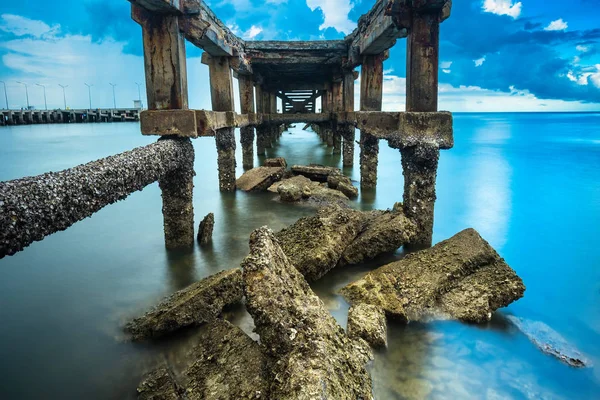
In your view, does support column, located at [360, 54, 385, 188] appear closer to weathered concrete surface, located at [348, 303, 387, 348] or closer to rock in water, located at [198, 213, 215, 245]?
rock in water, located at [198, 213, 215, 245]

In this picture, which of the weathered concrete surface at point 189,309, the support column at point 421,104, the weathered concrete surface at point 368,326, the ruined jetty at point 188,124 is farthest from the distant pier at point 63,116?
the weathered concrete surface at point 368,326

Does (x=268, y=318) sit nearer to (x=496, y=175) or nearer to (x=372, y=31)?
(x=372, y=31)

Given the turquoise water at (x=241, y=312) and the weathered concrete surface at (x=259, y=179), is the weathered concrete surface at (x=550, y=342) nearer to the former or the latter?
the turquoise water at (x=241, y=312)

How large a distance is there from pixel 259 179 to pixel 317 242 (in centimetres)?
672

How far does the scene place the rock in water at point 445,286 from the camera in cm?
496

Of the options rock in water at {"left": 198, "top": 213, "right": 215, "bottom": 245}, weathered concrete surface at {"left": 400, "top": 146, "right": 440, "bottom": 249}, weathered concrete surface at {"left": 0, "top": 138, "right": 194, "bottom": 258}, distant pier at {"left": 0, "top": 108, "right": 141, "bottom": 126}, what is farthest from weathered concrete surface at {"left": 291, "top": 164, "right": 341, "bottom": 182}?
distant pier at {"left": 0, "top": 108, "right": 141, "bottom": 126}

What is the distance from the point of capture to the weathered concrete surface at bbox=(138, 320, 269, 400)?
3029mm

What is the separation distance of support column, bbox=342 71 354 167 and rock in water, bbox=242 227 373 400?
11.6 m

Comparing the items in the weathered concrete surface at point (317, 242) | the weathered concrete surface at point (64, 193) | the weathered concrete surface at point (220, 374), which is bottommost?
the weathered concrete surface at point (220, 374)

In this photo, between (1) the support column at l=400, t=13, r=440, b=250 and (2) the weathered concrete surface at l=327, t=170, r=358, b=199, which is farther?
(2) the weathered concrete surface at l=327, t=170, r=358, b=199

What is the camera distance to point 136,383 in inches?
155

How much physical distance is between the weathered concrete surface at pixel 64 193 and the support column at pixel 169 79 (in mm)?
1139

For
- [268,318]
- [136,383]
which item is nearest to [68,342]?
[136,383]

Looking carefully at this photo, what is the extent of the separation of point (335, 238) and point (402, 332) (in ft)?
5.99
